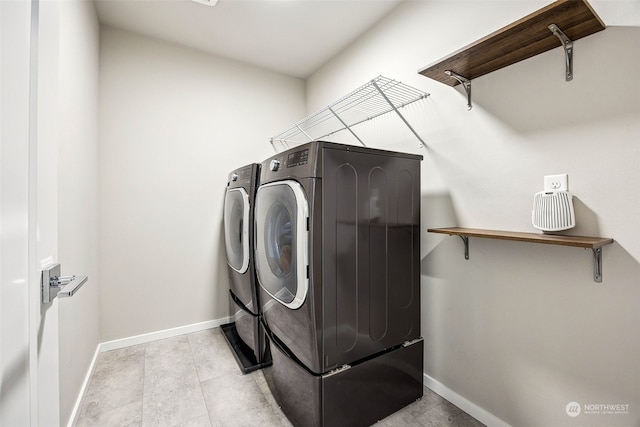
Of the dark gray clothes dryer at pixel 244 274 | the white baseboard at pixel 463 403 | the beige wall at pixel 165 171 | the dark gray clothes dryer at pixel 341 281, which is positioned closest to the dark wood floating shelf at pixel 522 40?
the dark gray clothes dryer at pixel 341 281

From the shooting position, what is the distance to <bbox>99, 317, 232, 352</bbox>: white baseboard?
237 cm

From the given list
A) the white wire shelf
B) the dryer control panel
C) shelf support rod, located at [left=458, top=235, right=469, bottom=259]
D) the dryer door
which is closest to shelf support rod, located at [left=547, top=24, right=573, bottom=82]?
the white wire shelf

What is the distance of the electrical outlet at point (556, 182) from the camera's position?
4.15ft

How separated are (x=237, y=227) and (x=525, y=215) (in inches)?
74.9

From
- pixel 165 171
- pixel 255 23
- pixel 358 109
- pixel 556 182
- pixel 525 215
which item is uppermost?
pixel 255 23

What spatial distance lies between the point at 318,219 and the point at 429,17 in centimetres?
156

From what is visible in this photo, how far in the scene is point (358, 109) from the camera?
7.87 feet

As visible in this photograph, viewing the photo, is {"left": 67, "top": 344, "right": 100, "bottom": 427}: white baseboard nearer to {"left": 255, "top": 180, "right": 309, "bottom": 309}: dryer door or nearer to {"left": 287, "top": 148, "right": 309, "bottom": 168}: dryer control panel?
{"left": 255, "top": 180, "right": 309, "bottom": 309}: dryer door

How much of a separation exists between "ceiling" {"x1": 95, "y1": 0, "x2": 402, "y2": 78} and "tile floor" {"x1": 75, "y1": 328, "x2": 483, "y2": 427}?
104 inches

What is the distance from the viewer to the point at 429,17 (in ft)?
6.01

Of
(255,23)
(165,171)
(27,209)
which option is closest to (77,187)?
(165,171)

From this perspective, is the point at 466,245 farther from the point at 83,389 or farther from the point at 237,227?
the point at 83,389

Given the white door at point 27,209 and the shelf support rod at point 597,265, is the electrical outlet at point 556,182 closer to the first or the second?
the shelf support rod at point 597,265

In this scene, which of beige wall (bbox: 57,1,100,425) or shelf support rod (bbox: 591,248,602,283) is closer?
shelf support rod (bbox: 591,248,602,283)
